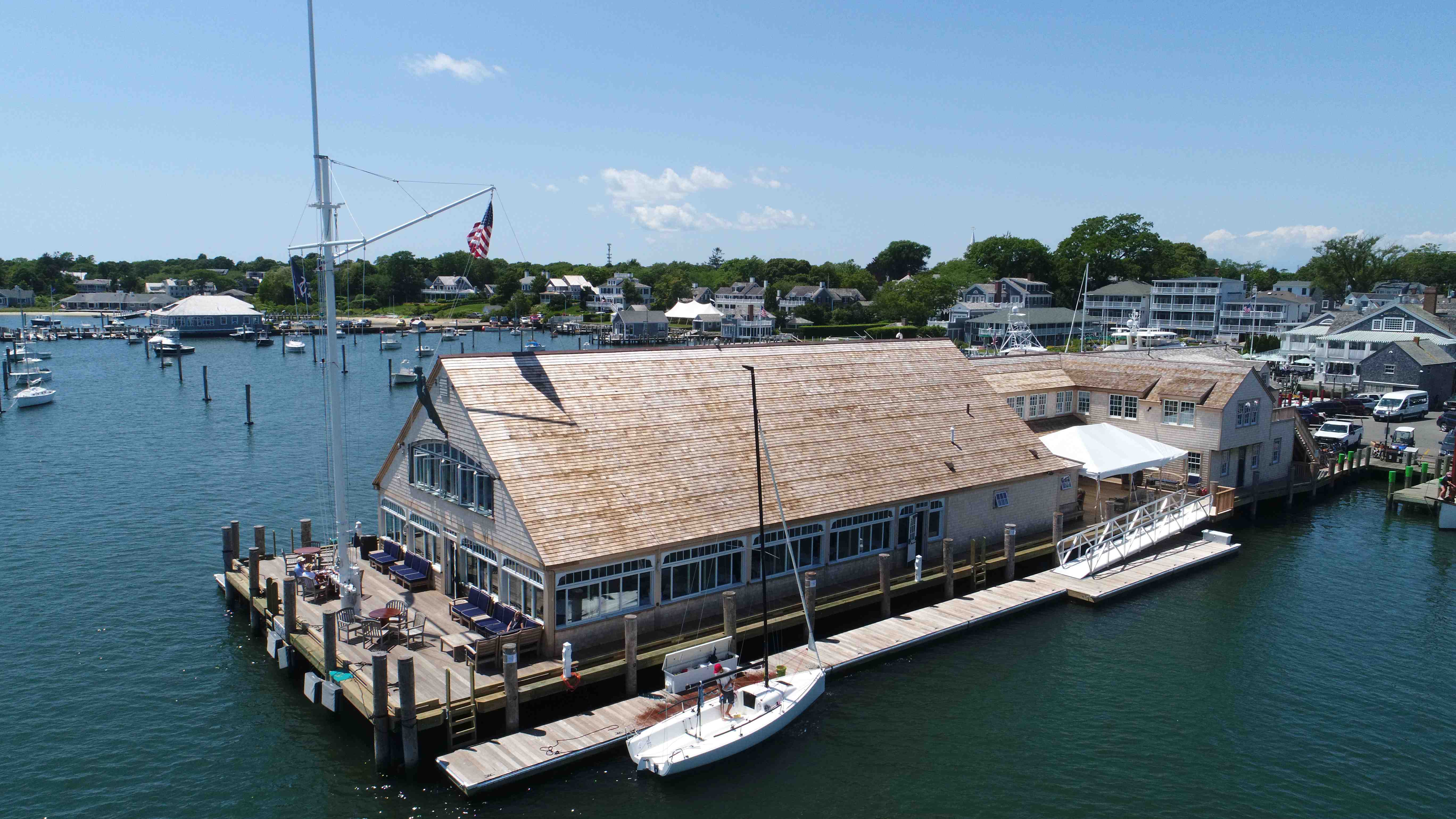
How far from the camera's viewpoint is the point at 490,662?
935 inches

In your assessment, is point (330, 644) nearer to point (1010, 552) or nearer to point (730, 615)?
point (730, 615)

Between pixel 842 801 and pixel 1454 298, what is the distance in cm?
13338

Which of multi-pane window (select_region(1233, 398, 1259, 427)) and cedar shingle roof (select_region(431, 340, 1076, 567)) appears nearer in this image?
cedar shingle roof (select_region(431, 340, 1076, 567))

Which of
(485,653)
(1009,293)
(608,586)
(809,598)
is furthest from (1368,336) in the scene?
(485,653)

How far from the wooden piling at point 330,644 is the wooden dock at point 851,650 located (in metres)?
4.68

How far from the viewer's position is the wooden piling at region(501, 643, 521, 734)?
22000 mm

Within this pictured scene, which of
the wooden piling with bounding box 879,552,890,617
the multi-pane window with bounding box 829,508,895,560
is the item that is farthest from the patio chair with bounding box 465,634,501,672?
the wooden piling with bounding box 879,552,890,617

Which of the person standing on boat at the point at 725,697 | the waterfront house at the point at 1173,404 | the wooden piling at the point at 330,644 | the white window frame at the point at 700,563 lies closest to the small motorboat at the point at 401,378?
the waterfront house at the point at 1173,404

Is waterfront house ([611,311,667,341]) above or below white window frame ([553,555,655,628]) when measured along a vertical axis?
above

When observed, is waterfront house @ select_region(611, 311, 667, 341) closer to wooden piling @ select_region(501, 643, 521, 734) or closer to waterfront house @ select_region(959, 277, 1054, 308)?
waterfront house @ select_region(959, 277, 1054, 308)

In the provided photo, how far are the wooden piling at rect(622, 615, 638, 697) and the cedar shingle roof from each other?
188cm

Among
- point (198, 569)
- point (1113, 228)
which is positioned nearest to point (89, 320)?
point (198, 569)

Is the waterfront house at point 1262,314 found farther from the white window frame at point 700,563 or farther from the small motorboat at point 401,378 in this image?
the white window frame at point 700,563

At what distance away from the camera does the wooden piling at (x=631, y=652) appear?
78.1 feet
